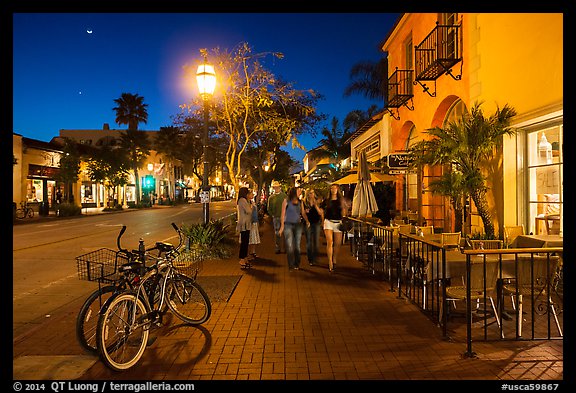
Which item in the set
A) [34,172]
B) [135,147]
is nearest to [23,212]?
[34,172]

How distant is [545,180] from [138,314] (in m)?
8.07

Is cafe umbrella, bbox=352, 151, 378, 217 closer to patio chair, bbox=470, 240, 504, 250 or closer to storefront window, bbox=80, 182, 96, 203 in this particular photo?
patio chair, bbox=470, 240, 504, 250

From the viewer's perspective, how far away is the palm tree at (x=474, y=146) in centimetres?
948

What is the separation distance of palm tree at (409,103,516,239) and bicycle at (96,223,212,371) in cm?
626

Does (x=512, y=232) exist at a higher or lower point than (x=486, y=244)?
higher

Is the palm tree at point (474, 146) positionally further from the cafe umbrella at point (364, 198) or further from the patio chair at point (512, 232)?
the cafe umbrella at point (364, 198)

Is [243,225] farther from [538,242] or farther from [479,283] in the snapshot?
[538,242]

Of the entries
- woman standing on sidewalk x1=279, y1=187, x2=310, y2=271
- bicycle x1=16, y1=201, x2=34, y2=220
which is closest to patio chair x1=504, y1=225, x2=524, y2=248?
woman standing on sidewalk x1=279, y1=187, x2=310, y2=271

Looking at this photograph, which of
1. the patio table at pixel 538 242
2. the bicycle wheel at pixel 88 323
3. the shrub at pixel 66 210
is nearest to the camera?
the bicycle wheel at pixel 88 323

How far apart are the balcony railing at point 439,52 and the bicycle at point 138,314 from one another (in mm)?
9199

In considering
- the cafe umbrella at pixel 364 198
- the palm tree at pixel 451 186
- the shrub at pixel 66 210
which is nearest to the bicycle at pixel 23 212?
the shrub at pixel 66 210

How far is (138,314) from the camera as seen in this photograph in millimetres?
5148

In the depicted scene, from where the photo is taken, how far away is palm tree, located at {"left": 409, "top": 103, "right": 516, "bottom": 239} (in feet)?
31.1
